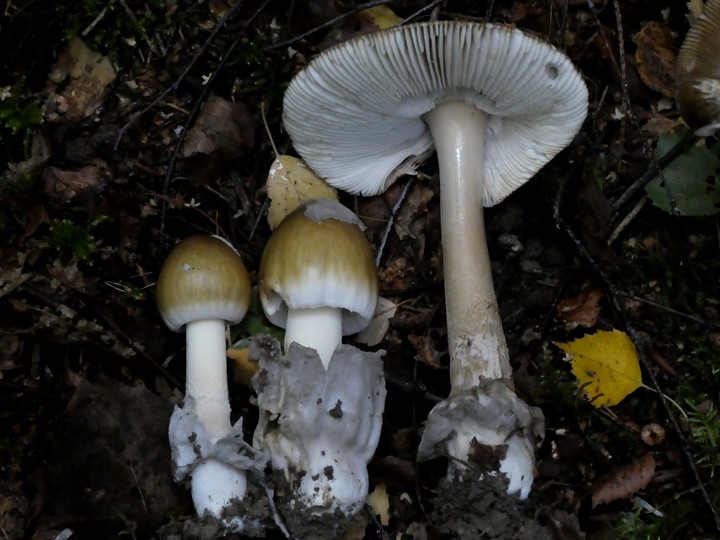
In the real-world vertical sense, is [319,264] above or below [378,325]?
above

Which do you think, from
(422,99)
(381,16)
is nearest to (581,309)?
(422,99)

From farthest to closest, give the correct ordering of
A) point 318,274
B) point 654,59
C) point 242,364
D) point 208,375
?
point 654,59 → point 242,364 → point 208,375 → point 318,274

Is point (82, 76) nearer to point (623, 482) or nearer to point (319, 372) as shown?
point (319, 372)

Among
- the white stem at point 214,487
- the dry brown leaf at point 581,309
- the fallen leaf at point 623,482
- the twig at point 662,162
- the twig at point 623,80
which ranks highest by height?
the twig at point 623,80

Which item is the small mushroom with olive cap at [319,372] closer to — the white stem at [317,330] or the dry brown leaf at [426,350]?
the white stem at [317,330]

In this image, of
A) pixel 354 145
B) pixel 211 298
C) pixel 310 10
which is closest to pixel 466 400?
pixel 211 298

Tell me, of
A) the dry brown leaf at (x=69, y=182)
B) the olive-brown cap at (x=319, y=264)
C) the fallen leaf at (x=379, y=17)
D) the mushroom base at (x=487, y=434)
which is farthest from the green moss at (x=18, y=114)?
the mushroom base at (x=487, y=434)
